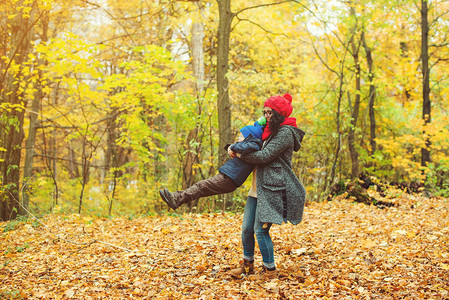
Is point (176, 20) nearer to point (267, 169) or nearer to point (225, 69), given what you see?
point (225, 69)

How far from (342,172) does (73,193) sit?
1114 centimetres

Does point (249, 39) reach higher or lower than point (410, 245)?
higher

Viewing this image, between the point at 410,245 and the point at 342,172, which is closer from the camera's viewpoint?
the point at 410,245

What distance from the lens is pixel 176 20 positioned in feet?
46.3

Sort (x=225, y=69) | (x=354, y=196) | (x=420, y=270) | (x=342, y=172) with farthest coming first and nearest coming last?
(x=342, y=172), (x=354, y=196), (x=225, y=69), (x=420, y=270)

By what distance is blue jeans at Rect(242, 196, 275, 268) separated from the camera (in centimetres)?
380

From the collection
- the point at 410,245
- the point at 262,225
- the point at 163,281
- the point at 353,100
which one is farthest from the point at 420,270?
the point at 353,100

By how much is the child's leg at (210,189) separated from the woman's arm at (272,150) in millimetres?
359

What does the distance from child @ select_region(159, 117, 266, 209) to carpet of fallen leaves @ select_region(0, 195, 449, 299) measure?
3.21ft

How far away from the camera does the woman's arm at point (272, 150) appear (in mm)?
3605

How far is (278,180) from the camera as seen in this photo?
3.70 meters

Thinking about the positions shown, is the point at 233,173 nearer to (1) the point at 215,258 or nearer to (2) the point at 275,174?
(2) the point at 275,174

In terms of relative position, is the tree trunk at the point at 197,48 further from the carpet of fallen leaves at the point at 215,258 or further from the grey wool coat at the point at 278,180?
the grey wool coat at the point at 278,180

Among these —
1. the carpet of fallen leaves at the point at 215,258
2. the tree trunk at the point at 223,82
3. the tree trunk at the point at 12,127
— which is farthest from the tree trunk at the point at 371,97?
the tree trunk at the point at 12,127
